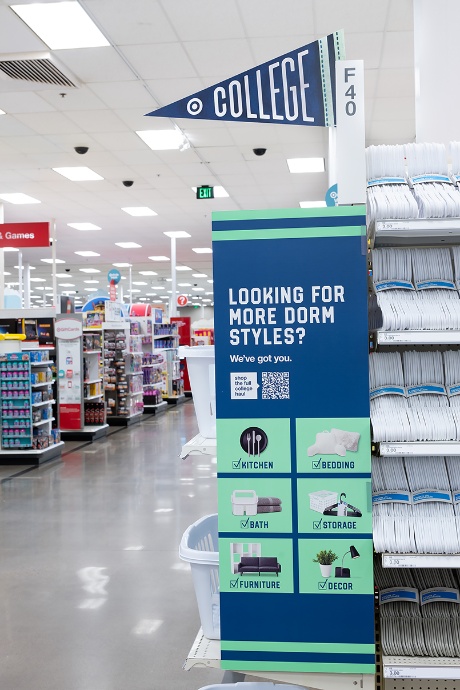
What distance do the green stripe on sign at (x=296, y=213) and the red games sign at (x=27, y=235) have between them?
9252 mm

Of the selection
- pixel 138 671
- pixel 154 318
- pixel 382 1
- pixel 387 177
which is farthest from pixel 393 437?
pixel 154 318

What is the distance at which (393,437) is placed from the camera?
232cm

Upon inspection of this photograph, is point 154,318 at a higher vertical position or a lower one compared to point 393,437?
higher

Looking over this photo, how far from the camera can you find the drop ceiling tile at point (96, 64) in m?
6.72

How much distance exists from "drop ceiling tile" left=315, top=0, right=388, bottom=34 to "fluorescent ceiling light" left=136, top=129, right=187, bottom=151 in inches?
124

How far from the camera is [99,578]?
472 centimetres

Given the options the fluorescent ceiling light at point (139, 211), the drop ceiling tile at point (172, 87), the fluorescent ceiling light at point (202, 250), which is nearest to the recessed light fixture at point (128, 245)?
the fluorescent ceiling light at point (202, 250)

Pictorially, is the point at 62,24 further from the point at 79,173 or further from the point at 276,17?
the point at 79,173

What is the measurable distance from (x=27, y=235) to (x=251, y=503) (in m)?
9.70

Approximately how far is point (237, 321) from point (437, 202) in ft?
2.55

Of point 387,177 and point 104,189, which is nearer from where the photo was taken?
point 387,177

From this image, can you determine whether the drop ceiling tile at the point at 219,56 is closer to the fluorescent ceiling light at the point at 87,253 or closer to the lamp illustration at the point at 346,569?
the lamp illustration at the point at 346,569

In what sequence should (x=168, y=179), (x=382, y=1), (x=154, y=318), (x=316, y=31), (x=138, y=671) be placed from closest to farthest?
(x=138, y=671)
(x=382, y=1)
(x=316, y=31)
(x=168, y=179)
(x=154, y=318)

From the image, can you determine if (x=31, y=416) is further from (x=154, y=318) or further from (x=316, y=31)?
(x=154, y=318)
